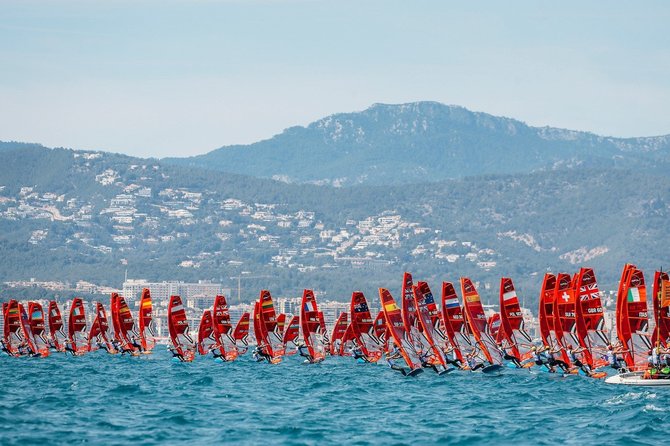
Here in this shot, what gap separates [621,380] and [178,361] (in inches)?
2127

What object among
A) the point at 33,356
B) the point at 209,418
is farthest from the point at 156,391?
the point at 33,356

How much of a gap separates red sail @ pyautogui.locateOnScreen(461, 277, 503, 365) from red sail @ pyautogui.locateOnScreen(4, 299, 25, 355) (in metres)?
51.7

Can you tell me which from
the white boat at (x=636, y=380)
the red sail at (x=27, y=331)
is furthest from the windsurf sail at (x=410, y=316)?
the red sail at (x=27, y=331)

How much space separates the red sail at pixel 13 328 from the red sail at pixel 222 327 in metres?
19.4

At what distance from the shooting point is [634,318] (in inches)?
2950

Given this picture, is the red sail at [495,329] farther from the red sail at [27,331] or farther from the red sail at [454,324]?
the red sail at [27,331]

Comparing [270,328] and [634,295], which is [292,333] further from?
[634,295]

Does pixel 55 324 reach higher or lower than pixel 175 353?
higher

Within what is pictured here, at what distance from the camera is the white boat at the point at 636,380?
71.9 m

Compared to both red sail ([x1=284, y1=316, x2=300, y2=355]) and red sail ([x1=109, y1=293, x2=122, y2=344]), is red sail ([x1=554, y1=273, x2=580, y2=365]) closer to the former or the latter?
red sail ([x1=284, y1=316, x2=300, y2=355])

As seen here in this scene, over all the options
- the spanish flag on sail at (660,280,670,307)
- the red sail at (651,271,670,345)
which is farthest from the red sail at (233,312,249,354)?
the spanish flag on sail at (660,280,670,307)

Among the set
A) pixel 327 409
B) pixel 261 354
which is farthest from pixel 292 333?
pixel 327 409

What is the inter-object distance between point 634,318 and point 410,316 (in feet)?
52.3

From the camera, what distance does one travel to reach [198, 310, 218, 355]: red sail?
122m
